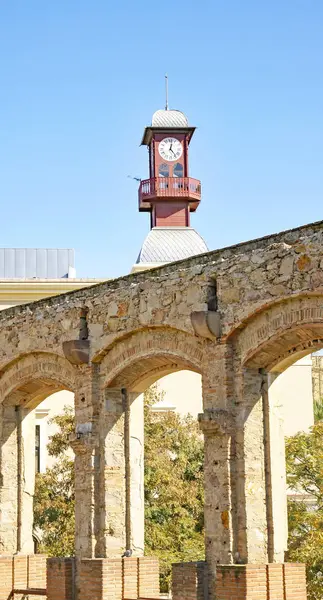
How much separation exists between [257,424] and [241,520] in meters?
1.14

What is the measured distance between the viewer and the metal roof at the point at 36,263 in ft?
119

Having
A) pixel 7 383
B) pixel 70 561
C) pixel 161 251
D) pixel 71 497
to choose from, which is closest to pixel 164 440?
pixel 71 497

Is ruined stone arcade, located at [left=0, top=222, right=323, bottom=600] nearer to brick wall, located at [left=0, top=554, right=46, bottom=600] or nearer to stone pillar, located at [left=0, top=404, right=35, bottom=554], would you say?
stone pillar, located at [left=0, top=404, right=35, bottom=554]

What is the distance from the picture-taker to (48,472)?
23766mm

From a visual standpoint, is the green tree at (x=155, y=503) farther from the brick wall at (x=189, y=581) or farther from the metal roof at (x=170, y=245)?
the metal roof at (x=170, y=245)

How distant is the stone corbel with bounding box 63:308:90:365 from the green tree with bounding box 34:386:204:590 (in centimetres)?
817

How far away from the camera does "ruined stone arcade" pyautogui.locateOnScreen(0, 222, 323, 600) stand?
12.1 metres

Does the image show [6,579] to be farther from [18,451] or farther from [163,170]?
[163,170]

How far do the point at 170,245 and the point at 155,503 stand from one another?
17628mm

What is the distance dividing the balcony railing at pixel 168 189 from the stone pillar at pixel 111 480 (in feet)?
91.9

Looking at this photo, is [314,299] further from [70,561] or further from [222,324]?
[70,561]

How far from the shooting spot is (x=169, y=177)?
141 feet

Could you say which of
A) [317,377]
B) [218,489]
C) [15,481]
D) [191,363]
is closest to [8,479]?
[15,481]

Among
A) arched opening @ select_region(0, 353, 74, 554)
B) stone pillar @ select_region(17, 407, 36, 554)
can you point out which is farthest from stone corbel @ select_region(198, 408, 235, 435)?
stone pillar @ select_region(17, 407, 36, 554)
